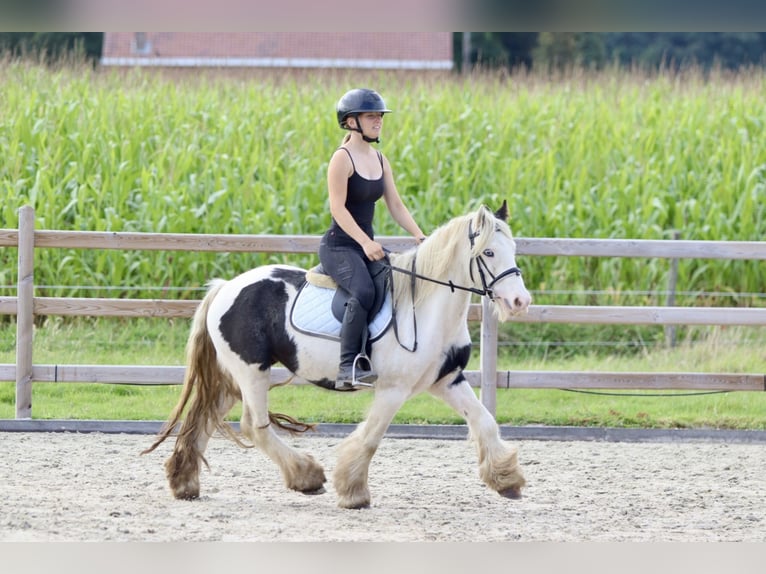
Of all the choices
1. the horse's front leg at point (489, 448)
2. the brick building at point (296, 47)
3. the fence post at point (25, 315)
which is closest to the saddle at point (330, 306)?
the horse's front leg at point (489, 448)

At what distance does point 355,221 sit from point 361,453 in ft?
3.76

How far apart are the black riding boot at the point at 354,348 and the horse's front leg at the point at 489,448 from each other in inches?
17.5

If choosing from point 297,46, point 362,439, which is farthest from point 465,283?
point 297,46

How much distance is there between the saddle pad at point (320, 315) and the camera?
5.45 m

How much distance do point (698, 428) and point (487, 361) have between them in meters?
1.64

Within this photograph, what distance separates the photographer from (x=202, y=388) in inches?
229

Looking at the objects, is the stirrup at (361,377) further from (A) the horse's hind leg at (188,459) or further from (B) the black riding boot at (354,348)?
(A) the horse's hind leg at (188,459)

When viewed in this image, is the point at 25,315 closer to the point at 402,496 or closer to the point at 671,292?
the point at 402,496

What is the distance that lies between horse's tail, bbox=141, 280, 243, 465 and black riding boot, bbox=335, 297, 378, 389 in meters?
0.83

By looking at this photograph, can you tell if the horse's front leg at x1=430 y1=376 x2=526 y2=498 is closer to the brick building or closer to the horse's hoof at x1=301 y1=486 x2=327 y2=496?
the horse's hoof at x1=301 y1=486 x2=327 y2=496

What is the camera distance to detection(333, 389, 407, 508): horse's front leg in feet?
17.8

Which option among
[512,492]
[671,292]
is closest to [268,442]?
[512,492]

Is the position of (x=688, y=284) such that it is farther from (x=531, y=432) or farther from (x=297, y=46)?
(x=297, y=46)

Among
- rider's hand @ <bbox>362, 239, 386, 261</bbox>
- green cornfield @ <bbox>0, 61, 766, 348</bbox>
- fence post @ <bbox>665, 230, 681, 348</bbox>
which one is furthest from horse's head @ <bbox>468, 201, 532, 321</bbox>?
fence post @ <bbox>665, 230, 681, 348</bbox>
